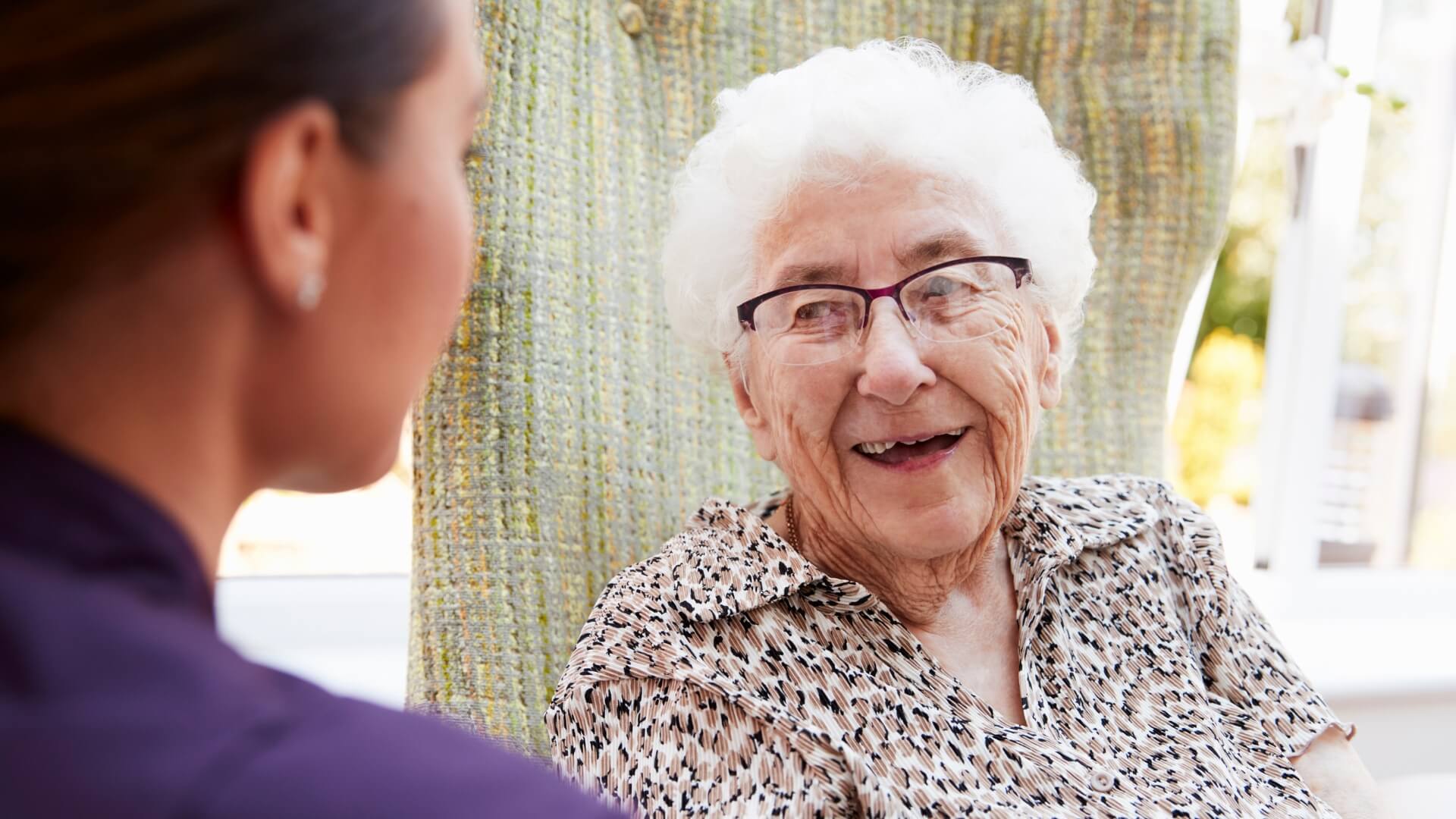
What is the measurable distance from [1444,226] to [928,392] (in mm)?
1980

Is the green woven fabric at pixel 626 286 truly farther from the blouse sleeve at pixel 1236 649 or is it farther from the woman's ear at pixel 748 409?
the blouse sleeve at pixel 1236 649

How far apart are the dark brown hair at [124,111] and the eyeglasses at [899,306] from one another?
30.6 inches

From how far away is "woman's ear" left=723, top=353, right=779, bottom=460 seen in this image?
4.09 feet

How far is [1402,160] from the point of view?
2449 mm

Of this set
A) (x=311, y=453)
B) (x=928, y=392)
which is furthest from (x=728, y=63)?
(x=311, y=453)

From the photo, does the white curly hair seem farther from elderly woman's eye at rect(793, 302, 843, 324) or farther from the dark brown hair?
the dark brown hair

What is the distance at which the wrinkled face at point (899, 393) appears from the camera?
113cm

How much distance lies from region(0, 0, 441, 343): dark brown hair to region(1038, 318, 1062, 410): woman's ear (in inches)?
39.1

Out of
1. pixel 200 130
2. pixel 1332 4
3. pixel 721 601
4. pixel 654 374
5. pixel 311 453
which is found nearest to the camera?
pixel 200 130

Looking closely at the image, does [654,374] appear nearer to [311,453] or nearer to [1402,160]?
[311,453]

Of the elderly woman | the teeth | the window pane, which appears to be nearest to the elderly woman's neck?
the elderly woman

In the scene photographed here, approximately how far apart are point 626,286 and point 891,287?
0.45 m

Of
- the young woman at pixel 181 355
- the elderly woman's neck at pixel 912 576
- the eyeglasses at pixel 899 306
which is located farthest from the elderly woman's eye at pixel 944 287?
the young woman at pixel 181 355

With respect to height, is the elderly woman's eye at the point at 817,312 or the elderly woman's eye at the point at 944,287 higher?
the elderly woman's eye at the point at 944,287
